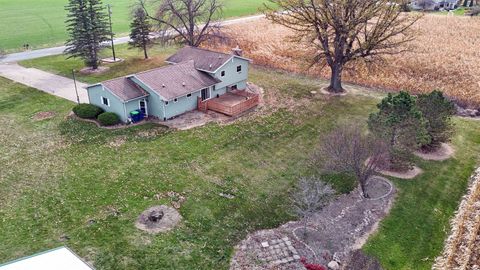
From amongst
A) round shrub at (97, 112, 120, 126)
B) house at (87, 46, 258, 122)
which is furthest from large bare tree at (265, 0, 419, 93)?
round shrub at (97, 112, 120, 126)

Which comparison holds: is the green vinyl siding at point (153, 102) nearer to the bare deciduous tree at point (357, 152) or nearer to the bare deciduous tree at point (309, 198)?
the bare deciduous tree at point (309, 198)

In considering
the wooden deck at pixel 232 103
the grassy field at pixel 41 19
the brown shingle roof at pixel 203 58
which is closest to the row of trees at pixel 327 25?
the brown shingle roof at pixel 203 58

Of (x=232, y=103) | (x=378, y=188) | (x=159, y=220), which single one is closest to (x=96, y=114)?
(x=232, y=103)

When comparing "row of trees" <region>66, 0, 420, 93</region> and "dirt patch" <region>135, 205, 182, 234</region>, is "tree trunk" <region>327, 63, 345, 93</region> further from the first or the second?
"dirt patch" <region>135, 205, 182, 234</region>

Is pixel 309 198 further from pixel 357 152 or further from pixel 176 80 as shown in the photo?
pixel 176 80

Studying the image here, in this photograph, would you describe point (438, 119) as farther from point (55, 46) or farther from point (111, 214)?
point (55, 46)
